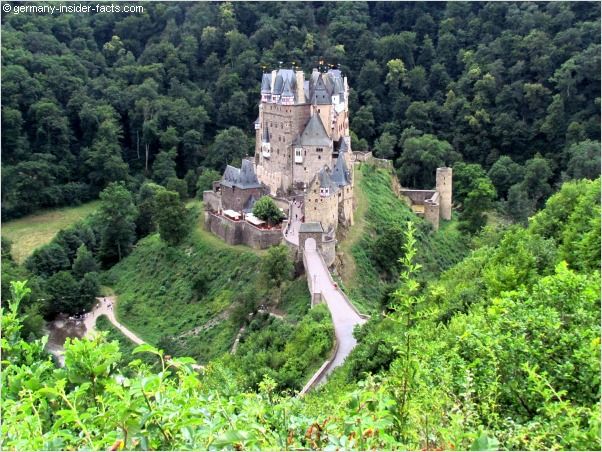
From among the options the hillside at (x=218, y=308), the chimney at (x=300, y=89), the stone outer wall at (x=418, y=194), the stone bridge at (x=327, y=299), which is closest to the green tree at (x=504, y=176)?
the stone outer wall at (x=418, y=194)

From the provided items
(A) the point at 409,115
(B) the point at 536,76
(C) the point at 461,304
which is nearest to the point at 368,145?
(A) the point at 409,115

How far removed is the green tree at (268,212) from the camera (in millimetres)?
46438

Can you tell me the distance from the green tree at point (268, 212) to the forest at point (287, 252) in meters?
2.36

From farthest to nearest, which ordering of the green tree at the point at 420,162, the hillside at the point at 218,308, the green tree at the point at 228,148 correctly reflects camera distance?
the green tree at the point at 228,148 < the green tree at the point at 420,162 < the hillside at the point at 218,308

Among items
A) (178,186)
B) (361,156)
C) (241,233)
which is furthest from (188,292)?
(178,186)

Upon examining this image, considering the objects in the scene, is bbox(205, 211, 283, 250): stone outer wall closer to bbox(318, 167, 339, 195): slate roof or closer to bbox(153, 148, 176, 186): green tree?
bbox(318, 167, 339, 195): slate roof

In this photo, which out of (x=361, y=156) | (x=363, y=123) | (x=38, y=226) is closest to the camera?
(x=361, y=156)

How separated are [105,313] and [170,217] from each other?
278 inches

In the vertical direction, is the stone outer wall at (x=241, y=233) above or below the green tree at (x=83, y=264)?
above

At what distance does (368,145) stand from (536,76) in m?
16.4

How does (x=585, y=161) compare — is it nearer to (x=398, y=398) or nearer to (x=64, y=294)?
(x=64, y=294)

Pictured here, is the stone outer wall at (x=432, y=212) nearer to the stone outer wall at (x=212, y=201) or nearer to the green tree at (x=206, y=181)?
A: the stone outer wall at (x=212, y=201)

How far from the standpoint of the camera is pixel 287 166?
49812 millimetres

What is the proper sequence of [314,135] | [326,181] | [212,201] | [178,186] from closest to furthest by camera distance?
[326,181], [314,135], [212,201], [178,186]
